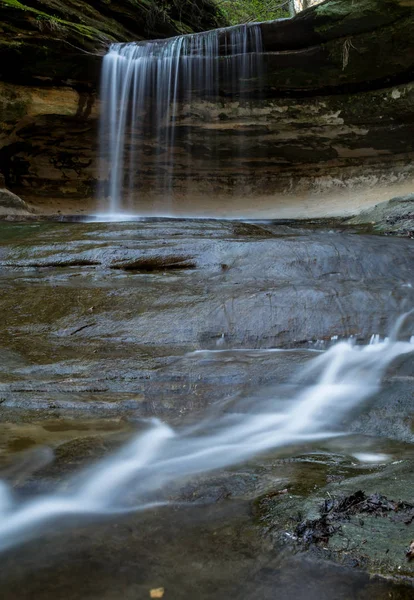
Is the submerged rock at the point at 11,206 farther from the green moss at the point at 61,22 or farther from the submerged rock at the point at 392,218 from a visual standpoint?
the submerged rock at the point at 392,218

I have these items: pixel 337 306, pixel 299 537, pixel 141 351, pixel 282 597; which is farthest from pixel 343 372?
pixel 282 597

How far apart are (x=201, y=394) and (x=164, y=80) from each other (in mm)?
9538

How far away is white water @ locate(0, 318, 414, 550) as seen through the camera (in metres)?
2.27

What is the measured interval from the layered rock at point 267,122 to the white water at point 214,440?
7814mm

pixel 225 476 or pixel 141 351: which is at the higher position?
pixel 141 351

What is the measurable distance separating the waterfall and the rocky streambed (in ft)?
16.4

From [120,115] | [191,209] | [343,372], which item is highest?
[120,115]

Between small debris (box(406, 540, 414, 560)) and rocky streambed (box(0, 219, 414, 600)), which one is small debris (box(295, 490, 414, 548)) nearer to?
rocky streambed (box(0, 219, 414, 600))

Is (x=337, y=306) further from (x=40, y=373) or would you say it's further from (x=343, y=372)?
(x=40, y=373)

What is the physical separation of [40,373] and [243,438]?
5.39 feet

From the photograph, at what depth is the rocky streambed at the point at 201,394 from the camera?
176 cm

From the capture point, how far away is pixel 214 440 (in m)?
3.10

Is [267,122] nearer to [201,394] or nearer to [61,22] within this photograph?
[61,22]

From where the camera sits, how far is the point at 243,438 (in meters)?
3.17
